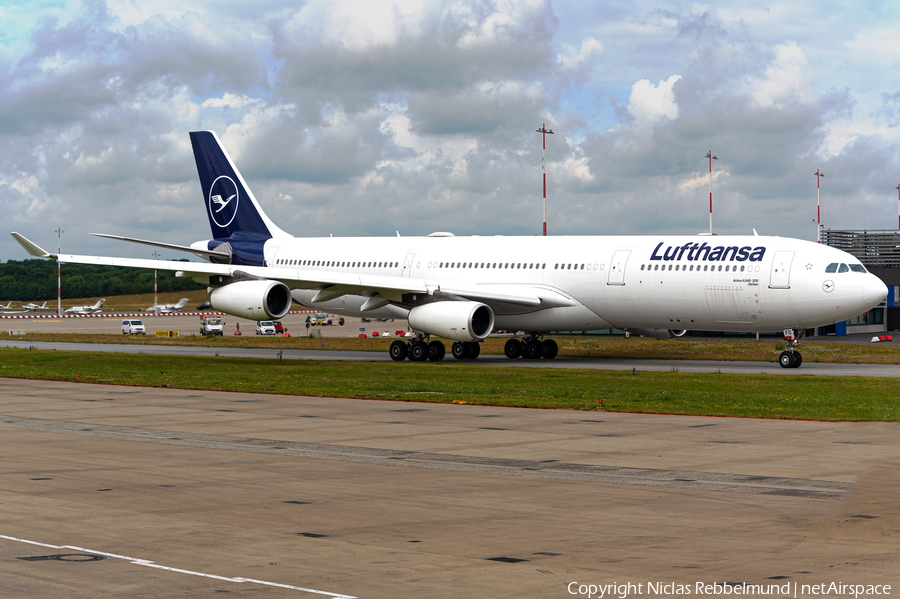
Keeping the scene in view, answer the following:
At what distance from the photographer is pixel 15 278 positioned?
170 metres

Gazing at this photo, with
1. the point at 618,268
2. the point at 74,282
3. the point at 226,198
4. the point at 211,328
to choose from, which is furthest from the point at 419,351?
the point at 74,282

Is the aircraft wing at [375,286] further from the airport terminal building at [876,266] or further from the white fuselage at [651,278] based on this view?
the airport terminal building at [876,266]

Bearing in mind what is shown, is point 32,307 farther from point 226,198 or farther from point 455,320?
point 455,320

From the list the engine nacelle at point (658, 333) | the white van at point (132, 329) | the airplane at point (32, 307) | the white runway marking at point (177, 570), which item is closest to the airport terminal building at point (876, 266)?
the engine nacelle at point (658, 333)

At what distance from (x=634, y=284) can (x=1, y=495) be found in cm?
2683

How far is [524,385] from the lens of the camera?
2773cm

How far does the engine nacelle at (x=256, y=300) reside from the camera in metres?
36.8

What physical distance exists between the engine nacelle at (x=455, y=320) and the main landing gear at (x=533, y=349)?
401 centimetres

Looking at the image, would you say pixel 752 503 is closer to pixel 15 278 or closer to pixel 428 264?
pixel 428 264

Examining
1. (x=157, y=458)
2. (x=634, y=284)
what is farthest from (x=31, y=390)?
(x=634, y=284)

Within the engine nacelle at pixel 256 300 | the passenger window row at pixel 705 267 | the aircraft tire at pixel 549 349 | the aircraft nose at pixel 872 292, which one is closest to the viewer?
the aircraft nose at pixel 872 292

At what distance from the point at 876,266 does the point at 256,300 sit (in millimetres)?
58381

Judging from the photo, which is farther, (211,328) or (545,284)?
(211,328)

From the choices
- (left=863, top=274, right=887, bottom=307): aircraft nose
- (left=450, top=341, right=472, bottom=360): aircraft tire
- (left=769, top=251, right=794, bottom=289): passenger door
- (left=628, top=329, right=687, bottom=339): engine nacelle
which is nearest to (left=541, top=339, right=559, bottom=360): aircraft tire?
(left=450, top=341, right=472, bottom=360): aircraft tire
